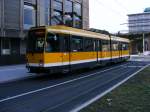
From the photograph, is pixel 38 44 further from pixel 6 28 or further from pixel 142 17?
pixel 142 17

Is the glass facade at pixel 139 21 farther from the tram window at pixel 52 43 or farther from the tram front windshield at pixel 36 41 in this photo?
the tram front windshield at pixel 36 41


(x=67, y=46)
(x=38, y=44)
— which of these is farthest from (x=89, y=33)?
(x=38, y=44)

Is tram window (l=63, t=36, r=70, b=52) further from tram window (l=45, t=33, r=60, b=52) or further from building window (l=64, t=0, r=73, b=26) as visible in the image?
building window (l=64, t=0, r=73, b=26)

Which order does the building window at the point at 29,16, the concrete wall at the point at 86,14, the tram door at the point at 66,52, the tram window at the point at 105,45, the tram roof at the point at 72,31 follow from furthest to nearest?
the concrete wall at the point at 86,14 → the building window at the point at 29,16 → the tram window at the point at 105,45 → the tram door at the point at 66,52 → the tram roof at the point at 72,31

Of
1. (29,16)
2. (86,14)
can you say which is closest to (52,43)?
(29,16)

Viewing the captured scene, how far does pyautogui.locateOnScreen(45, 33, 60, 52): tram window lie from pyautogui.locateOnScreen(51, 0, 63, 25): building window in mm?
23295

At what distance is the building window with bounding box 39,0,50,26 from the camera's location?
40.6m

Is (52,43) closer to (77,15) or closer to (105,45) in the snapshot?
(105,45)

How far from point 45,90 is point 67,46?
22.0 feet

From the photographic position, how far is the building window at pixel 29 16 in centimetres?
3734

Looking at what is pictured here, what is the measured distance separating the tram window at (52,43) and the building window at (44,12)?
2143cm

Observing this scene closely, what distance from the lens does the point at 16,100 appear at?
11633 millimetres

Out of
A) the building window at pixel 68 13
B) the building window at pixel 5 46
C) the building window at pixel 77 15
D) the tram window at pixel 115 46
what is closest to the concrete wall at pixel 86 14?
the building window at pixel 77 15

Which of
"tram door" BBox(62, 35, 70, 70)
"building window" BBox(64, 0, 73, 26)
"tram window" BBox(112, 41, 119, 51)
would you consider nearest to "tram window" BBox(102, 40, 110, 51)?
"tram window" BBox(112, 41, 119, 51)
